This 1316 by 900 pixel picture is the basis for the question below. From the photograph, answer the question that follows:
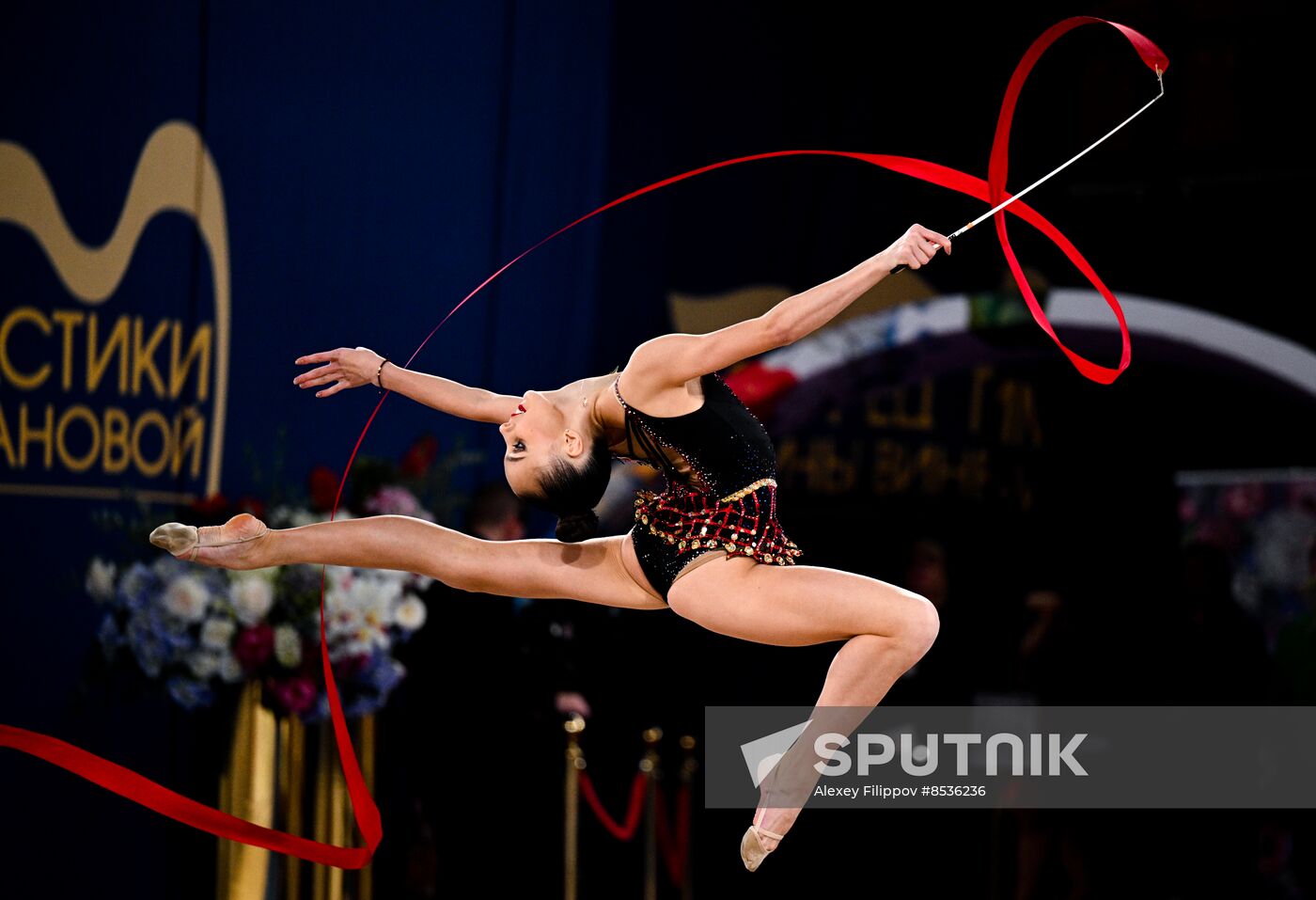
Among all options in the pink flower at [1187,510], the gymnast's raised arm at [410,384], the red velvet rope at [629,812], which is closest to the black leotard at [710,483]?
the gymnast's raised arm at [410,384]

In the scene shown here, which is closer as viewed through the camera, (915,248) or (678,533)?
(915,248)

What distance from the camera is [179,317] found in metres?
5.25

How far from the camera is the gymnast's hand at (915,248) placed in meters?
2.96

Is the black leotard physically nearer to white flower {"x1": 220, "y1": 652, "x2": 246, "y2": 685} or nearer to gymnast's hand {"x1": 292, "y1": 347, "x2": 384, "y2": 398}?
gymnast's hand {"x1": 292, "y1": 347, "x2": 384, "y2": 398}

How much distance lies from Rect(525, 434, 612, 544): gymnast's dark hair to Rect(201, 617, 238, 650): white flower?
1256 mm

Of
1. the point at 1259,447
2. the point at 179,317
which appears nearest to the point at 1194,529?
the point at 1259,447

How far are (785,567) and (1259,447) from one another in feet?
21.4

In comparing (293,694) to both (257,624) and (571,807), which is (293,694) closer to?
(257,624)

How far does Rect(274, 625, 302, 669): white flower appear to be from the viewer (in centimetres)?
416

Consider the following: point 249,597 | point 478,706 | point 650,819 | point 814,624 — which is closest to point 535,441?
point 814,624

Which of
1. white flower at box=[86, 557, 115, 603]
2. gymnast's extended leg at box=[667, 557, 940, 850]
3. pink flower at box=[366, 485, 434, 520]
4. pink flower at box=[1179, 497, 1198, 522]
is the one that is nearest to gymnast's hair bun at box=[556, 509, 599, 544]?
gymnast's extended leg at box=[667, 557, 940, 850]

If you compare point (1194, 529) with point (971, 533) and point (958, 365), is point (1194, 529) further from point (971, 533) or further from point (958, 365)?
point (958, 365)

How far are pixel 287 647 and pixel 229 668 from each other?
0.51ft

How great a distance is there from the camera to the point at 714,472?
3.19 m
